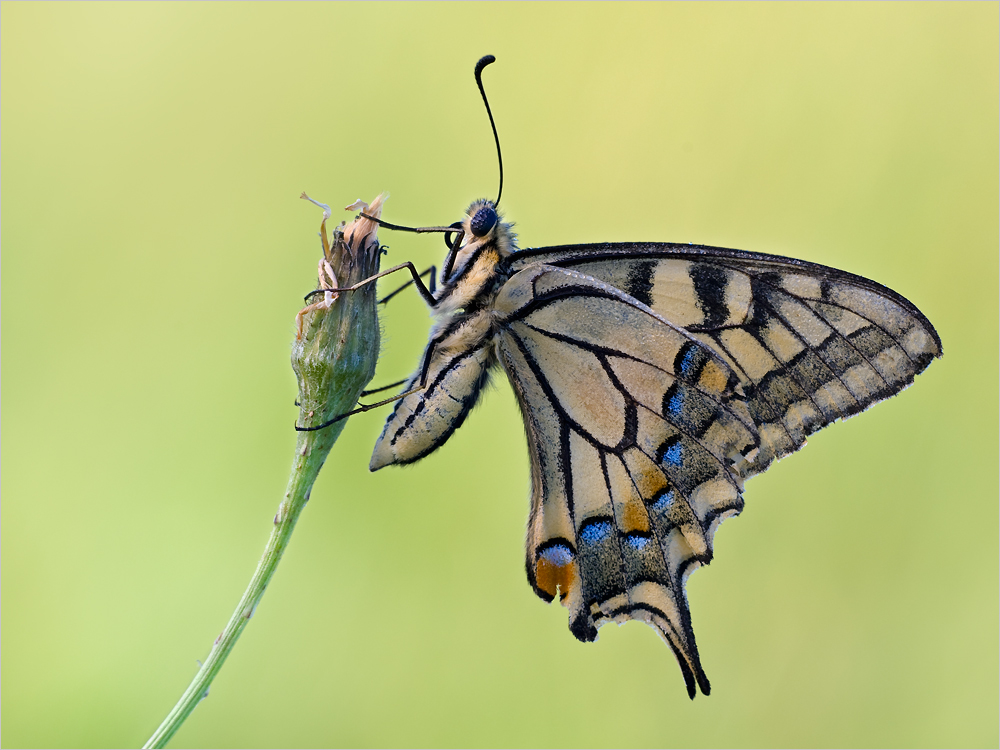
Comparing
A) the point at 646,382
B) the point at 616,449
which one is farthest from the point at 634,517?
the point at 646,382

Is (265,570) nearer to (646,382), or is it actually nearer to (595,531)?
(595,531)

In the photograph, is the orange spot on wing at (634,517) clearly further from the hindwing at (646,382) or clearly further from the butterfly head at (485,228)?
the butterfly head at (485,228)

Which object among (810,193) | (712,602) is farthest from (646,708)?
(810,193)

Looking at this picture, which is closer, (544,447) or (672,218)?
(544,447)

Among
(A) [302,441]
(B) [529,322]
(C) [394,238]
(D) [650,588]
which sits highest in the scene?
(C) [394,238]

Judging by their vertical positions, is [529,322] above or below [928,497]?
above

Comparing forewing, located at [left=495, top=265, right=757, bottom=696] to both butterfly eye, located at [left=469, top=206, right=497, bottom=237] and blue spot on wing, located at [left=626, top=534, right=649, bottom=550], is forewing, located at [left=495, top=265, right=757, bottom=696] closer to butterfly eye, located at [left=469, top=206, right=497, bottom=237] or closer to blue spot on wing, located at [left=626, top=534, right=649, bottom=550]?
blue spot on wing, located at [left=626, top=534, right=649, bottom=550]

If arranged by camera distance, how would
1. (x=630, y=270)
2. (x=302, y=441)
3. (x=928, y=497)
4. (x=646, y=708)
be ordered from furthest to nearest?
(x=928, y=497), (x=646, y=708), (x=630, y=270), (x=302, y=441)

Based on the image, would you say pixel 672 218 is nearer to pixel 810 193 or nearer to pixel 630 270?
pixel 810 193
